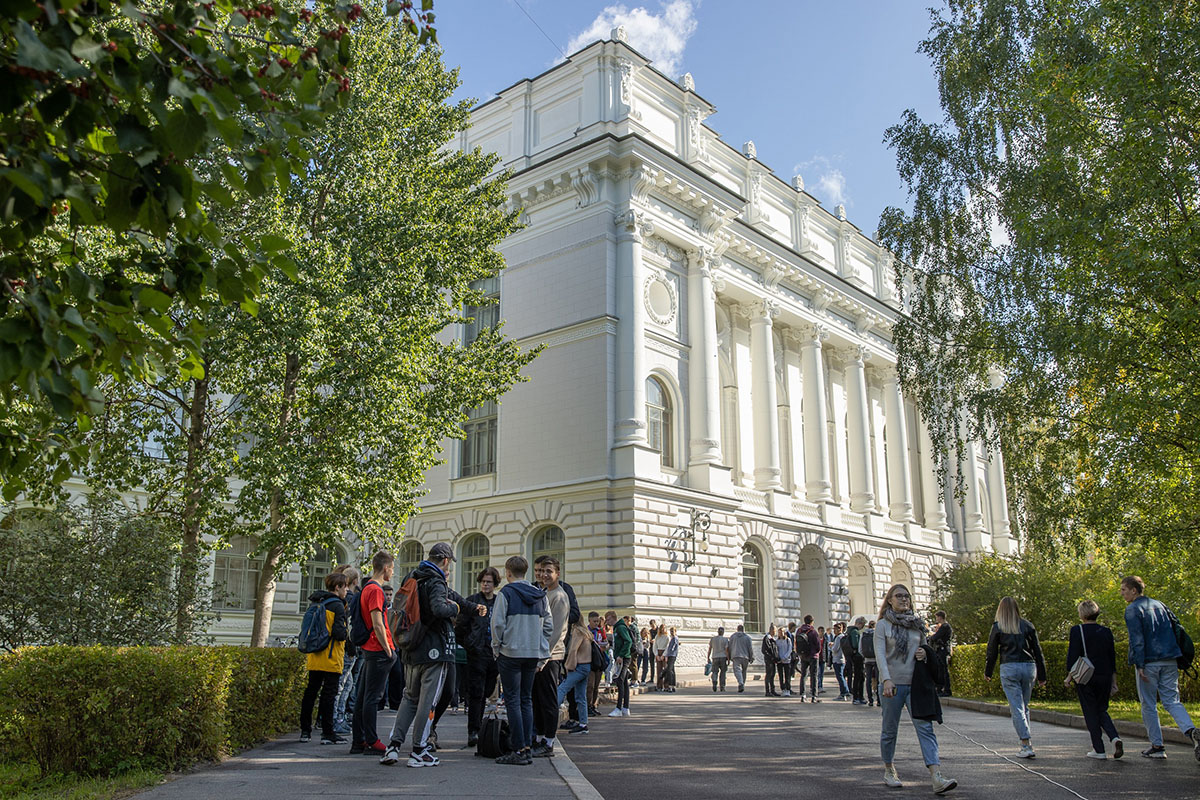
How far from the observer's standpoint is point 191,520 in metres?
15.4

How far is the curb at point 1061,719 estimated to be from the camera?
463 inches

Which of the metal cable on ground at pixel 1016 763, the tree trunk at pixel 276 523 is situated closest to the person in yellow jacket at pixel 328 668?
the tree trunk at pixel 276 523

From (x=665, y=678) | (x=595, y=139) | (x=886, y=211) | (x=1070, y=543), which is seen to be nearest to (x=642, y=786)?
(x=1070, y=543)

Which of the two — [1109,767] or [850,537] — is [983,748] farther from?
[850,537]

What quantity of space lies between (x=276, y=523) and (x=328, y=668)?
6.72 meters

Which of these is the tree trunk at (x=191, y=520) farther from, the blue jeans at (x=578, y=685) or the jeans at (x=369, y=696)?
the blue jeans at (x=578, y=685)

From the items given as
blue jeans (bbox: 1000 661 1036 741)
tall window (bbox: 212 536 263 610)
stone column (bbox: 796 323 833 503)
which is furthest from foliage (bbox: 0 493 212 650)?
stone column (bbox: 796 323 833 503)

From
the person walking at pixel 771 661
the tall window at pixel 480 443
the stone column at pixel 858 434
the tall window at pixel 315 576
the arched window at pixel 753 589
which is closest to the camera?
the person walking at pixel 771 661

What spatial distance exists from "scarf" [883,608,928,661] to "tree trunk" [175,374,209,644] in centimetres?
A: 980

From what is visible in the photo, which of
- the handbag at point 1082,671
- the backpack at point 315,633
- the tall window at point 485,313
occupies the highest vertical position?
the tall window at point 485,313

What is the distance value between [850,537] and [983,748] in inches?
1107

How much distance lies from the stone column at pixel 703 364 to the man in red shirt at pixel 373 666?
74.5 feet

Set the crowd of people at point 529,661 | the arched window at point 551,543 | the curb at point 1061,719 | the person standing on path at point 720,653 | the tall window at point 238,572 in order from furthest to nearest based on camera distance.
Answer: the arched window at point 551,543
the tall window at point 238,572
the person standing on path at point 720,653
the curb at point 1061,719
the crowd of people at point 529,661

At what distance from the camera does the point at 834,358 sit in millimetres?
43000
